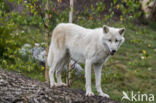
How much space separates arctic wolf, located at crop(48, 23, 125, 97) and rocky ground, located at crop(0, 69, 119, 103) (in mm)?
213

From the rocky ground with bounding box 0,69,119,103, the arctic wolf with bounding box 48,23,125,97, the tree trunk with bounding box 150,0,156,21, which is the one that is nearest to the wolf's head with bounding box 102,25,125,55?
the arctic wolf with bounding box 48,23,125,97

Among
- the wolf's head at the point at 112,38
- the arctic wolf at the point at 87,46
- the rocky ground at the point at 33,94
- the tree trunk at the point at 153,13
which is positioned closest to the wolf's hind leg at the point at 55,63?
the arctic wolf at the point at 87,46

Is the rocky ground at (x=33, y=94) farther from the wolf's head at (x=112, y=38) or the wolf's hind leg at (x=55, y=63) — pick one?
the wolf's head at (x=112, y=38)

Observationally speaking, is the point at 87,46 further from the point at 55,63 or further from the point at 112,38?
the point at 55,63

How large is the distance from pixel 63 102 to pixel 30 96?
1.73 feet

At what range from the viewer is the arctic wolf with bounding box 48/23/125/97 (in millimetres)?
3918

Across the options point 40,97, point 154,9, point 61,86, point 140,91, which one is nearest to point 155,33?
point 154,9

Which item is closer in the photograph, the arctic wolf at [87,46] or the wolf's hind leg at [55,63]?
the arctic wolf at [87,46]

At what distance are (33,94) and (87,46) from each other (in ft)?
4.02

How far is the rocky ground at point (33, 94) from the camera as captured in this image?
376 cm

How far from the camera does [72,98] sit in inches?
161

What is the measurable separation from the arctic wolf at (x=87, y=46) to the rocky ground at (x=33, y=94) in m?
0.21

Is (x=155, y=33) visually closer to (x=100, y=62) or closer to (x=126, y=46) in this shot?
(x=126, y=46)

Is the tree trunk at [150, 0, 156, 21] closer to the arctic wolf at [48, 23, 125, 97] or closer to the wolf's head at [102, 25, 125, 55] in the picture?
the arctic wolf at [48, 23, 125, 97]
